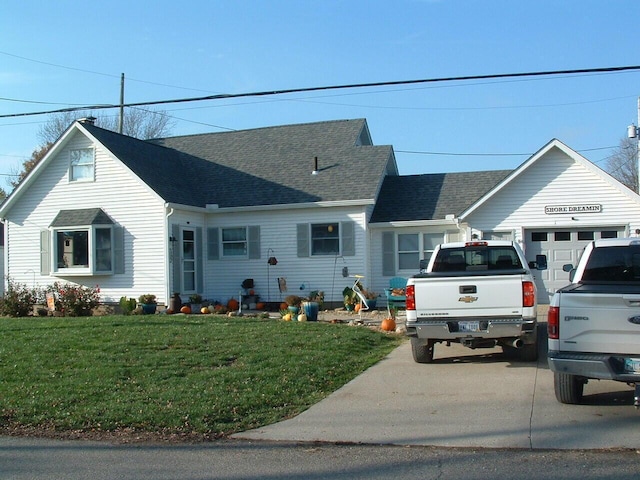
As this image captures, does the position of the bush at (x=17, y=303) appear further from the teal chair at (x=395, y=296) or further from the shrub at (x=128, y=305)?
the teal chair at (x=395, y=296)

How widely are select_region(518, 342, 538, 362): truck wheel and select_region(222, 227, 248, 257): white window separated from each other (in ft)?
42.9

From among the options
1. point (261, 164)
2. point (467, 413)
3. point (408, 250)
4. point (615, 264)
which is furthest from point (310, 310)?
point (467, 413)

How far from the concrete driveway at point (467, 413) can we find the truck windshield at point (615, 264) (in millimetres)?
1468

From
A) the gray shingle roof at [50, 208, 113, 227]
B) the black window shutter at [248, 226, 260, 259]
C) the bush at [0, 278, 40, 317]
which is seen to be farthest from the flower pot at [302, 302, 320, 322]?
the bush at [0, 278, 40, 317]

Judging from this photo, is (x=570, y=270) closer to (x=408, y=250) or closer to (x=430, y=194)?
(x=408, y=250)

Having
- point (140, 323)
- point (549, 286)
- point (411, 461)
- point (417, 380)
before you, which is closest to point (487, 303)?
point (417, 380)

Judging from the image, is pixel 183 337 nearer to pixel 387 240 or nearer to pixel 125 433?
pixel 125 433

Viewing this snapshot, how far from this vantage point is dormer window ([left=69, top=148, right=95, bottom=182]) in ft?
75.4

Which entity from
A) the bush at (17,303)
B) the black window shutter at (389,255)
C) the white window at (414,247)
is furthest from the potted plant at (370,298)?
→ the bush at (17,303)

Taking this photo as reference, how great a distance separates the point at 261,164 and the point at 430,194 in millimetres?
6200

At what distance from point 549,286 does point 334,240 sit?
6.43m

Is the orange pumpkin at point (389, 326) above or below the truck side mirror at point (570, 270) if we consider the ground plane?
below

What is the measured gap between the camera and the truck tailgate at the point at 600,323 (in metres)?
7.45

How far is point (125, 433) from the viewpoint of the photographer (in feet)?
26.2
